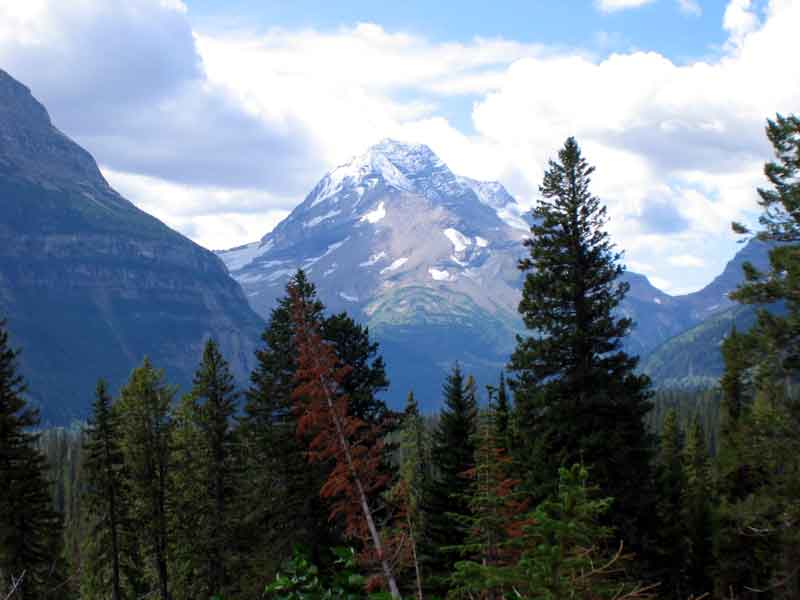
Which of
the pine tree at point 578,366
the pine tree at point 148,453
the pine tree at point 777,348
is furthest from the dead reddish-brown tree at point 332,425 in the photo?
the pine tree at point 148,453

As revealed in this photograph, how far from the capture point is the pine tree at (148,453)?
37188mm

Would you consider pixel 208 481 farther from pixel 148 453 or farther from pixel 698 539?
pixel 698 539

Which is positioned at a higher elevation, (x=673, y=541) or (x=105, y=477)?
(x=105, y=477)

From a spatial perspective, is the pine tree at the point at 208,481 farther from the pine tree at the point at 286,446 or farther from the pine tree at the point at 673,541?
the pine tree at the point at 673,541

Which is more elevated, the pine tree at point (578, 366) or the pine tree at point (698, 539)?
the pine tree at point (578, 366)

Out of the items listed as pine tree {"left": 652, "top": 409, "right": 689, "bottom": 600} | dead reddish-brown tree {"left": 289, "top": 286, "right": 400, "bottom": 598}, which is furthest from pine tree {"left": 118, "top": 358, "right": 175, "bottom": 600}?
pine tree {"left": 652, "top": 409, "right": 689, "bottom": 600}

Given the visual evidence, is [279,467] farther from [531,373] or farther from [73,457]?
[73,457]

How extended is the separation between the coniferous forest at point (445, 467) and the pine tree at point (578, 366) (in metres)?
0.08

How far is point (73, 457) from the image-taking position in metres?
141

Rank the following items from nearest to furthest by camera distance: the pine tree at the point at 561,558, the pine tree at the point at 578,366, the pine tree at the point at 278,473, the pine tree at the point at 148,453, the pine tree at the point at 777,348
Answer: the pine tree at the point at 561,558, the pine tree at the point at 777,348, the pine tree at the point at 578,366, the pine tree at the point at 278,473, the pine tree at the point at 148,453

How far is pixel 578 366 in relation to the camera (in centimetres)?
2545

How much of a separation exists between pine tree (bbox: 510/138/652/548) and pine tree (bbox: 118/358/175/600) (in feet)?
63.5

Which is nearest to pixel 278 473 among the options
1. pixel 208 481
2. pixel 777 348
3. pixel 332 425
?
pixel 208 481

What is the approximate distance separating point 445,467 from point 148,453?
1480cm
